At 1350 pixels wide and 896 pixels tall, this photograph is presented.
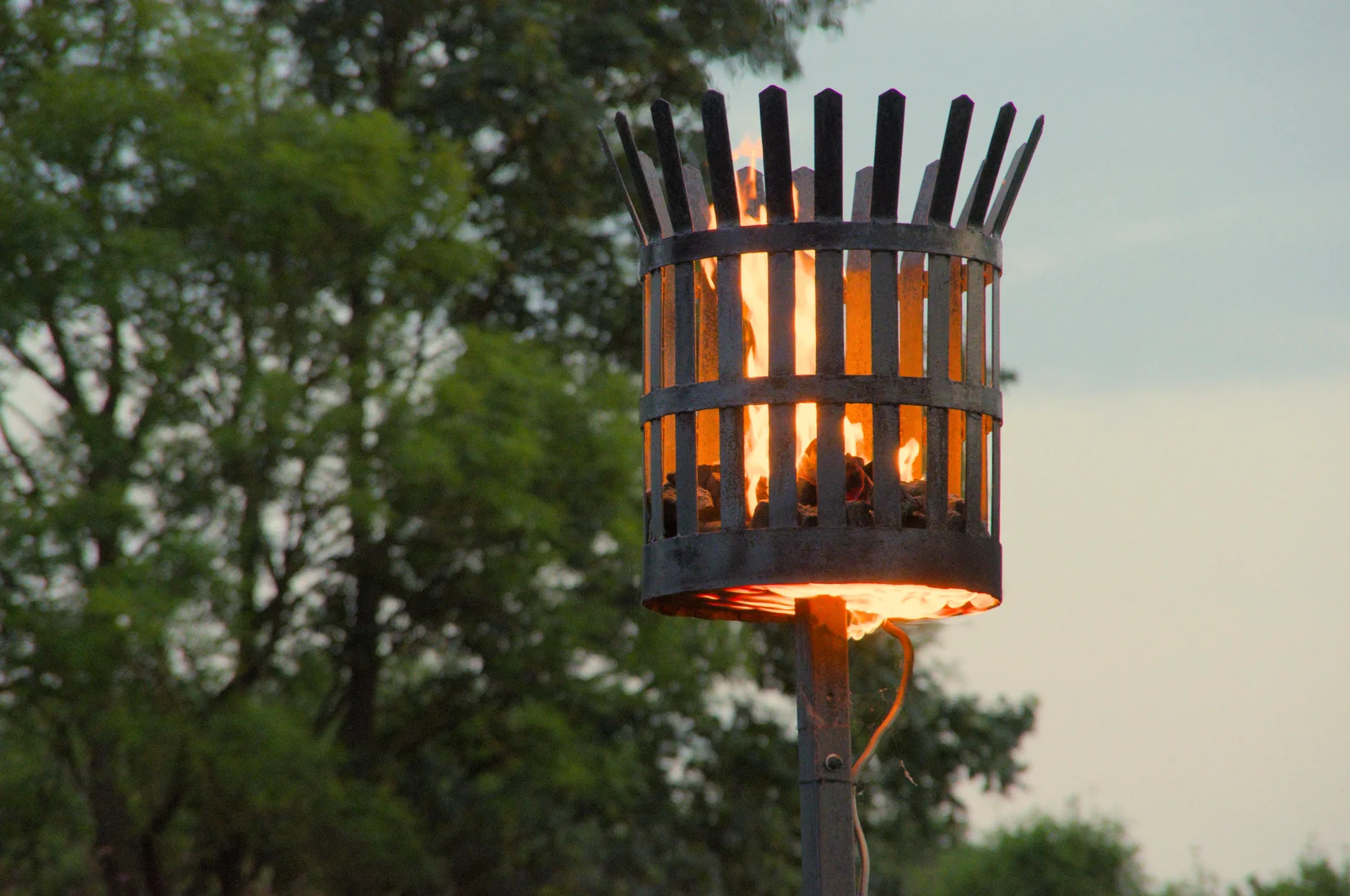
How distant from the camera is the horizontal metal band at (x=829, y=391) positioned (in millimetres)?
4020

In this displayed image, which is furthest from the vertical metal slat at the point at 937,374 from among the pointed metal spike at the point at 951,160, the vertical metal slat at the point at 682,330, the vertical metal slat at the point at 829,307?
the vertical metal slat at the point at 682,330

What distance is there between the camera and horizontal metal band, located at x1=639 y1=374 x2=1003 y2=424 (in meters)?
4.02

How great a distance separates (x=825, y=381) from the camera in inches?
158

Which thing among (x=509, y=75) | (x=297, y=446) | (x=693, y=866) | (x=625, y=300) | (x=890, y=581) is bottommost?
(x=693, y=866)

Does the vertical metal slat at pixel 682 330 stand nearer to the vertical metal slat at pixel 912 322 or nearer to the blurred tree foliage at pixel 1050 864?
the vertical metal slat at pixel 912 322

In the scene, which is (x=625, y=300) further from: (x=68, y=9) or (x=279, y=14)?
(x=68, y=9)

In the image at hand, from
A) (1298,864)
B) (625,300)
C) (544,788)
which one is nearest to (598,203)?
(625,300)

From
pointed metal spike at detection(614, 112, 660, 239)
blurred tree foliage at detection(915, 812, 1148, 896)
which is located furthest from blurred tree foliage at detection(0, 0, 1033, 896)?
blurred tree foliage at detection(915, 812, 1148, 896)

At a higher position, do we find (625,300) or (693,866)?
(625,300)

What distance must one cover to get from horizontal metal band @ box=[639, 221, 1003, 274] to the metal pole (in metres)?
0.87

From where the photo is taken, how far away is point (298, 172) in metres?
11.4

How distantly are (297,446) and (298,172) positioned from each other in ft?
5.88

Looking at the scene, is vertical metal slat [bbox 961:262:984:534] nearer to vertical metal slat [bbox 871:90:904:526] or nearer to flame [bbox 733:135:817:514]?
vertical metal slat [bbox 871:90:904:526]

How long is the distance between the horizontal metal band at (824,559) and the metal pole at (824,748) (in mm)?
326
